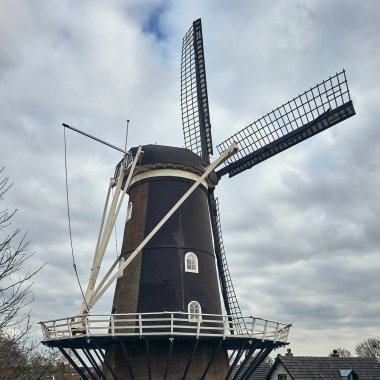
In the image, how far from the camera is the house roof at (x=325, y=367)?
24439mm

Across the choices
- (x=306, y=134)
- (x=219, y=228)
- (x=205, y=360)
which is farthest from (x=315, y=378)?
(x=306, y=134)

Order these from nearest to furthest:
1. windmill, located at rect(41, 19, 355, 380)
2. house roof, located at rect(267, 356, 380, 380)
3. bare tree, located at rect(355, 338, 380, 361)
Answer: windmill, located at rect(41, 19, 355, 380), house roof, located at rect(267, 356, 380, 380), bare tree, located at rect(355, 338, 380, 361)

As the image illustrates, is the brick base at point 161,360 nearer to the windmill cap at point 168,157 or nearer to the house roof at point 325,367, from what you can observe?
the windmill cap at point 168,157

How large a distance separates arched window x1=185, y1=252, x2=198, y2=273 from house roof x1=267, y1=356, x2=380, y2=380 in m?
12.1

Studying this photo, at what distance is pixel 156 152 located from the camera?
1762 centimetres

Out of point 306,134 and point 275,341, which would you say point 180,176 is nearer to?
point 306,134

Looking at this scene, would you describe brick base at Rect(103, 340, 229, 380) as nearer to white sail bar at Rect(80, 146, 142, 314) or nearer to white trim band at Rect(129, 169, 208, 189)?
white sail bar at Rect(80, 146, 142, 314)

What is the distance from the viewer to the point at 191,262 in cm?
1602

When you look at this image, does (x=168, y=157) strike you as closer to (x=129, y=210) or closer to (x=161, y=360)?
(x=129, y=210)

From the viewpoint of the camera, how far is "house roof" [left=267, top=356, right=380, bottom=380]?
2444 centimetres

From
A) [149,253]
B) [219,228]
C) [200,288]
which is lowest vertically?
[200,288]

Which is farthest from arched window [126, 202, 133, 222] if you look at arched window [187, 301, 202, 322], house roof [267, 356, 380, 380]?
house roof [267, 356, 380, 380]

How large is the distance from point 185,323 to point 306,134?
363 inches

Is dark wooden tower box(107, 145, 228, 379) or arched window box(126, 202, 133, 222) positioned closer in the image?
dark wooden tower box(107, 145, 228, 379)
